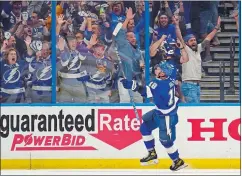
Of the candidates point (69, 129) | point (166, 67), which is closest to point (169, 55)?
point (166, 67)

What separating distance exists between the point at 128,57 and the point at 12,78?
1503 mm

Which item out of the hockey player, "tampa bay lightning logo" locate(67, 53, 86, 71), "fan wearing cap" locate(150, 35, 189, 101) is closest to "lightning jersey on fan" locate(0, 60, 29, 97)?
"tampa bay lightning logo" locate(67, 53, 86, 71)

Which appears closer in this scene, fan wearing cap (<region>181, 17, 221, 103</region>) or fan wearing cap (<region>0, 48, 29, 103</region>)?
fan wearing cap (<region>181, 17, 221, 103</region>)

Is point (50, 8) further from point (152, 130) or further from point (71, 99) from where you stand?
point (152, 130)

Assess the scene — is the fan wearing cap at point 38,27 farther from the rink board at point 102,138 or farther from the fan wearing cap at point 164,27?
the fan wearing cap at point 164,27

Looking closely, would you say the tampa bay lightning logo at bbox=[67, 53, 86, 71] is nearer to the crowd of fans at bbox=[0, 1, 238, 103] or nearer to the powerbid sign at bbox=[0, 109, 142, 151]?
the crowd of fans at bbox=[0, 1, 238, 103]

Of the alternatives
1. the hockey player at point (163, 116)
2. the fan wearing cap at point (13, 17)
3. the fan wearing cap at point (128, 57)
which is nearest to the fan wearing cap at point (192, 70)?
the hockey player at point (163, 116)

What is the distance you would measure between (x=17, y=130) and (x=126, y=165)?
1452mm

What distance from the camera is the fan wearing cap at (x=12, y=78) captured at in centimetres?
956

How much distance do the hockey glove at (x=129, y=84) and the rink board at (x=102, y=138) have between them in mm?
273

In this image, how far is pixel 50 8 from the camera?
950 cm

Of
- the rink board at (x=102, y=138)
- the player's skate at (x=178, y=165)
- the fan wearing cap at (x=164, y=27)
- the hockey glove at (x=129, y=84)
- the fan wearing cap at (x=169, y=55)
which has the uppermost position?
the fan wearing cap at (x=164, y=27)

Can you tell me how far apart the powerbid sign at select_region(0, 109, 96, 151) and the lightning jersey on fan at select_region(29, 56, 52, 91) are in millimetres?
369

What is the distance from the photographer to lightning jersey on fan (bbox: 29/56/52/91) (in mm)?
9547
